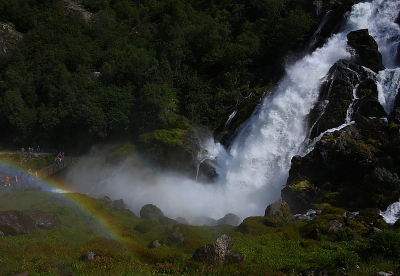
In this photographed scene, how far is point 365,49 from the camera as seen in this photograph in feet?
128

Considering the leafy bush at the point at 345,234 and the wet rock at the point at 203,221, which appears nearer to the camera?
the leafy bush at the point at 345,234

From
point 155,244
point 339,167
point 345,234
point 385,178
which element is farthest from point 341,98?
point 155,244

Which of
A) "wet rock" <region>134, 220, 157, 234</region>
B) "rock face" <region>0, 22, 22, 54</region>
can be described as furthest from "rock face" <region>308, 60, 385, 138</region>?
"rock face" <region>0, 22, 22, 54</region>

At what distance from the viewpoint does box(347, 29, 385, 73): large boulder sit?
37.2 meters

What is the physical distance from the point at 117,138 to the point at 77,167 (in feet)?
21.3

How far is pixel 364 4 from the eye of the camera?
4616 cm

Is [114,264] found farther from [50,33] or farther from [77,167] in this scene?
[50,33]

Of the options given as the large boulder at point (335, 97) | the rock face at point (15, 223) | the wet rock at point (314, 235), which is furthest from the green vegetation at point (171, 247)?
the large boulder at point (335, 97)

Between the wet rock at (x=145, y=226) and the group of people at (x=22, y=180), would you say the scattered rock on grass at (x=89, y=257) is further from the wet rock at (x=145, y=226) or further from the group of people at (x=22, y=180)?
the group of people at (x=22, y=180)

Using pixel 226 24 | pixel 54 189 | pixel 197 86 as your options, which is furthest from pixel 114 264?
pixel 226 24

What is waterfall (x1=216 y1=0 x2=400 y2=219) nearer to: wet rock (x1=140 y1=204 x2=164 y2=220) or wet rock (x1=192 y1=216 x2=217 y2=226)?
wet rock (x1=192 y1=216 x2=217 y2=226)

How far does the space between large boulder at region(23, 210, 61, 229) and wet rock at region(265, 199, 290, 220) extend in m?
14.8

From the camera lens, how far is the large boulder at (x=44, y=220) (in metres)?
21.9

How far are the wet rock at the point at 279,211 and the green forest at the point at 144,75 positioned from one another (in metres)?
17.0
